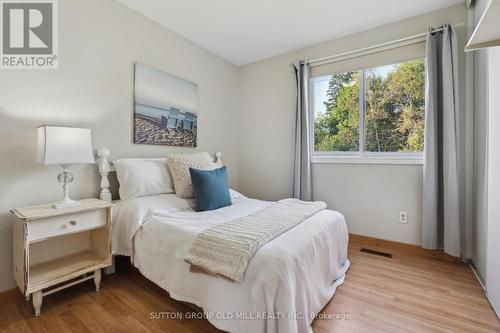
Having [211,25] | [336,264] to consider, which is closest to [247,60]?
[211,25]

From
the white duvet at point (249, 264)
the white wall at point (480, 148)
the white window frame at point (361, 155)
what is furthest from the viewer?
the white window frame at point (361, 155)

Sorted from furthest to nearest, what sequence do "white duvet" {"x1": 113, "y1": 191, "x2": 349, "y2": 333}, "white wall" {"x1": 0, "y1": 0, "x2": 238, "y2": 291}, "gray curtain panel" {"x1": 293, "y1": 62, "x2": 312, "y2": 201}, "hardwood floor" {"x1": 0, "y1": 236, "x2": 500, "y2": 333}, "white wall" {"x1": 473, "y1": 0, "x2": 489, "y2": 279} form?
"gray curtain panel" {"x1": 293, "y1": 62, "x2": 312, "y2": 201} → "white wall" {"x1": 473, "y1": 0, "x2": 489, "y2": 279} → "white wall" {"x1": 0, "y1": 0, "x2": 238, "y2": 291} → "hardwood floor" {"x1": 0, "y1": 236, "x2": 500, "y2": 333} → "white duvet" {"x1": 113, "y1": 191, "x2": 349, "y2": 333}

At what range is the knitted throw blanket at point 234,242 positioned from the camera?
119cm

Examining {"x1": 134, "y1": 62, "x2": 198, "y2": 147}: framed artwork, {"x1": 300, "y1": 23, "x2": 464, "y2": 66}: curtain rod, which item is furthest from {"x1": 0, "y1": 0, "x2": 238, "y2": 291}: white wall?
{"x1": 300, "y1": 23, "x2": 464, "y2": 66}: curtain rod

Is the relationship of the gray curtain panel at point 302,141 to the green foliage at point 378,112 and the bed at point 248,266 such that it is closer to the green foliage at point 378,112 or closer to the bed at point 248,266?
the green foliage at point 378,112

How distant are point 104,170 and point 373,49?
3069 millimetres

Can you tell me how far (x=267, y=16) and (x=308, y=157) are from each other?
1.66 meters

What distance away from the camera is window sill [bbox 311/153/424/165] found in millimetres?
2430

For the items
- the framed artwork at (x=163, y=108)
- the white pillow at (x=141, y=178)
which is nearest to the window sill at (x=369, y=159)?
the framed artwork at (x=163, y=108)

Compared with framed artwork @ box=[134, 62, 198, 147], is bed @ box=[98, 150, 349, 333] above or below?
below

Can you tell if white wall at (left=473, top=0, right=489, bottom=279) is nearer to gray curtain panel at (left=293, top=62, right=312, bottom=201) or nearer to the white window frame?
the white window frame

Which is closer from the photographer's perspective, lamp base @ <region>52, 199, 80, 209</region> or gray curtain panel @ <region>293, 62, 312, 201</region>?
lamp base @ <region>52, 199, 80, 209</region>

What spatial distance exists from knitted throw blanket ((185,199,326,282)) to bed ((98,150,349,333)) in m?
0.04

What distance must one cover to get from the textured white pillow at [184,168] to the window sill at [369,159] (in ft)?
4.88
